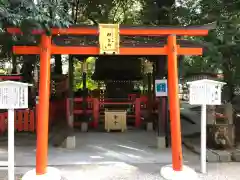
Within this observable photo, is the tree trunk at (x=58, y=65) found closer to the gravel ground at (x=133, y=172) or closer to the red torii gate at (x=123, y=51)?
the red torii gate at (x=123, y=51)

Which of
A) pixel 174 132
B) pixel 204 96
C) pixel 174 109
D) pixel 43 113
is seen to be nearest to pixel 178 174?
pixel 174 132

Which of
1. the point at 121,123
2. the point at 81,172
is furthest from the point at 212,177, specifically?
the point at 121,123

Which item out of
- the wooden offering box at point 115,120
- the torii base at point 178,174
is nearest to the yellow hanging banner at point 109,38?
the torii base at point 178,174

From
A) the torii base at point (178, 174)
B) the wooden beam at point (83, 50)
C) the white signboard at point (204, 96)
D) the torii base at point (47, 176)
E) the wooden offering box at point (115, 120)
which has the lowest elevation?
the torii base at point (178, 174)

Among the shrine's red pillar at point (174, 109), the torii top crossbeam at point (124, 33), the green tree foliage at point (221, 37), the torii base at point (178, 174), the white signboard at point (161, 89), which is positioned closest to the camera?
the torii base at point (178, 174)

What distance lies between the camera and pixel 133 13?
16.6 m

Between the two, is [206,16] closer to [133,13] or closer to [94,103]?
[94,103]

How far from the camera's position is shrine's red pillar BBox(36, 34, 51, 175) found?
248 inches

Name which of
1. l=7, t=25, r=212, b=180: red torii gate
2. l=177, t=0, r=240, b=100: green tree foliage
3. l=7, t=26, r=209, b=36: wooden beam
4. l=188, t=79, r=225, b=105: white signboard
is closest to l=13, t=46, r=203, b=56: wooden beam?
l=7, t=25, r=212, b=180: red torii gate

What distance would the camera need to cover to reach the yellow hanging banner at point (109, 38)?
6.80 metres

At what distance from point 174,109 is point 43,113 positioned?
8.87 feet

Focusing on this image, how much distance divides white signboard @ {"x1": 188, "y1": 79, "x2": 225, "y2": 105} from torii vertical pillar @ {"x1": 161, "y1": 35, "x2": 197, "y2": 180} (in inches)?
16.8

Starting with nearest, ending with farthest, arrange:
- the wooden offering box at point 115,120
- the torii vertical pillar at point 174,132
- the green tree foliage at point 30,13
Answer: the green tree foliage at point 30,13, the torii vertical pillar at point 174,132, the wooden offering box at point 115,120

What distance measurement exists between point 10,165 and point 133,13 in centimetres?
1223
